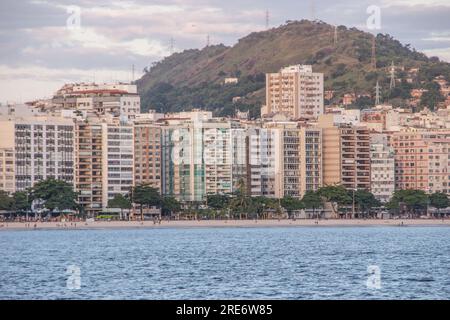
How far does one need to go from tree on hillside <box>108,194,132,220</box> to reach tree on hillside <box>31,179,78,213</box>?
19.1 feet

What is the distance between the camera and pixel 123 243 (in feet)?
437

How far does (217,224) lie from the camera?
187 m

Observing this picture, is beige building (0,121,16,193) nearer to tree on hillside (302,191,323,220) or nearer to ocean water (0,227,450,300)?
tree on hillside (302,191,323,220)

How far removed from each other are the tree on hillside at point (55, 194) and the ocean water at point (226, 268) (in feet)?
137

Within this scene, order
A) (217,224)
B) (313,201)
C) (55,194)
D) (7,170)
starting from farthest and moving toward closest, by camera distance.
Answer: (313,201) < (7,170) < (217,224) < (55,194)

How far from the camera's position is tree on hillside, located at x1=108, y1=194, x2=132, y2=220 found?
622 feet

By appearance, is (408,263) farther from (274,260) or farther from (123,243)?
(123,243)

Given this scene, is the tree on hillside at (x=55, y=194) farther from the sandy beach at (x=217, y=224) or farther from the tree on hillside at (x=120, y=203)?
the sandy beach at (x=217, y=224)

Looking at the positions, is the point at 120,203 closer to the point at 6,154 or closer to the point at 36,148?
the point at 36,148

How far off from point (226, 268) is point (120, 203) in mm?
103847

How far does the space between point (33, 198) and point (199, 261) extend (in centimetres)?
9310

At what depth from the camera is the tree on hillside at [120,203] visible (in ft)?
622

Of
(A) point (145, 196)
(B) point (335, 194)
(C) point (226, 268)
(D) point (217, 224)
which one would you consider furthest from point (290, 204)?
(C) point (226, 268)
